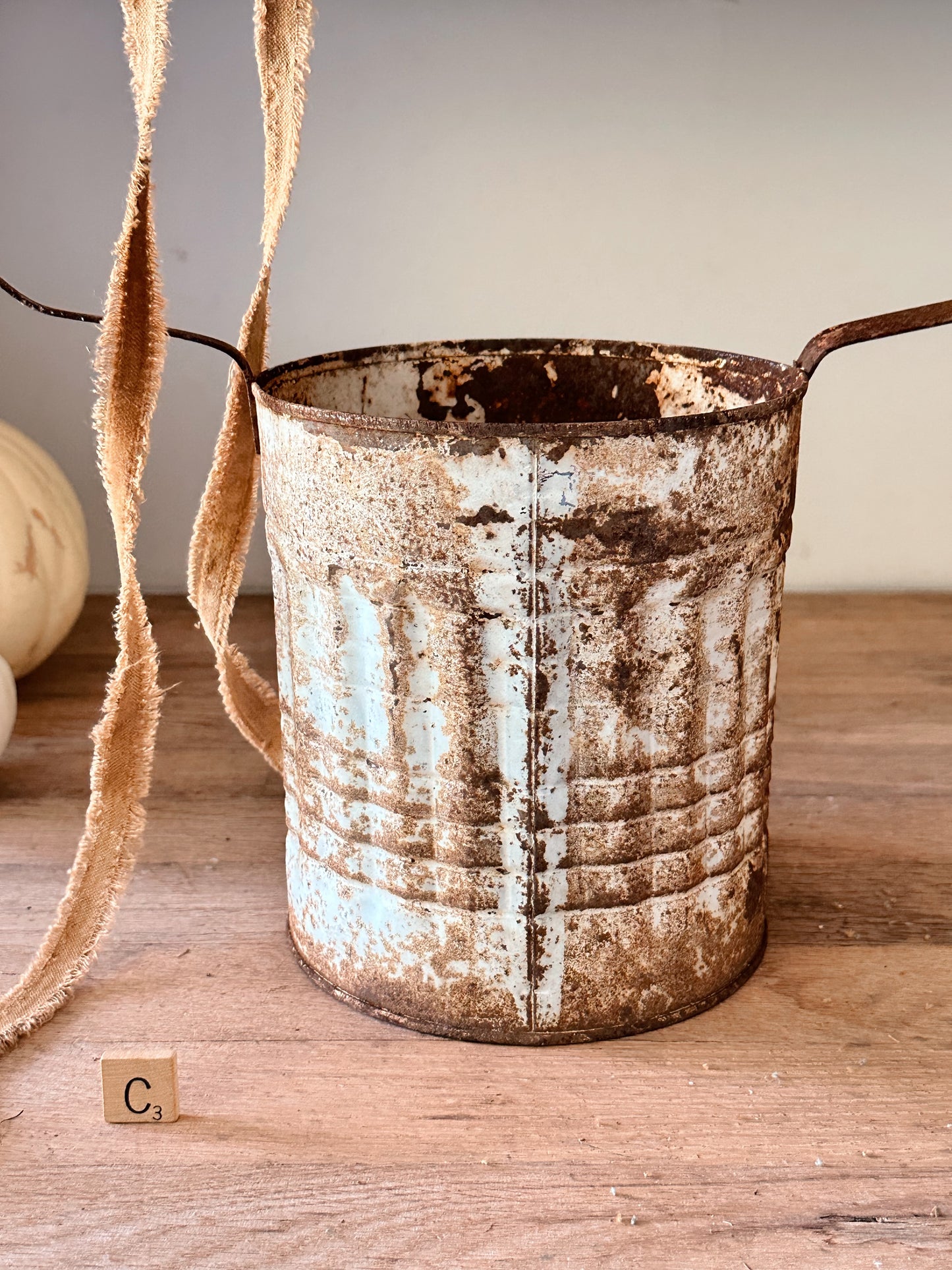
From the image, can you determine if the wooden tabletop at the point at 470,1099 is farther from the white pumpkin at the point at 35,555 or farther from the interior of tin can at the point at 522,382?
the interior of tin can at the point at 522,382

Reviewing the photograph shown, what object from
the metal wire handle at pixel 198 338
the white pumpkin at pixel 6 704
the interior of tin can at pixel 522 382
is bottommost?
Answer: the white pumpkin at pixel 6 704

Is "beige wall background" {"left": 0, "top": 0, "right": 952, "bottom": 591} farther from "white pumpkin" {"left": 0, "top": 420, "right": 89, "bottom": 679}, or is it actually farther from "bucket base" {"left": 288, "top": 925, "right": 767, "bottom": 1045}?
"bucket base" {"left": 288, "top": 925, "right": 767, "bottom": 1045}

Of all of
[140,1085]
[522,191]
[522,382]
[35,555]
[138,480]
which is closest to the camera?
[140,1085]

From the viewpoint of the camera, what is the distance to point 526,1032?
79 cm

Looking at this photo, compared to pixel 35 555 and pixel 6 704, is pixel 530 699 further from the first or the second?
pixel 35 555

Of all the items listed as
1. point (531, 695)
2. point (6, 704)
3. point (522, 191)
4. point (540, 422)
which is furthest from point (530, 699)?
point (522, 191)

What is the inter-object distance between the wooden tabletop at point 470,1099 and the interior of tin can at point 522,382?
0.35 meters

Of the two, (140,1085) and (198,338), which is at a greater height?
(198,338)

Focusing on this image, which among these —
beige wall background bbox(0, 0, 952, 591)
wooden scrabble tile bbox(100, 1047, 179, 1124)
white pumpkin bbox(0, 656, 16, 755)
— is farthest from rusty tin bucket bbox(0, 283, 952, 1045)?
beige wall background bbox(0, 0, 952, 591)

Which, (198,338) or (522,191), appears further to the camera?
(522,191)

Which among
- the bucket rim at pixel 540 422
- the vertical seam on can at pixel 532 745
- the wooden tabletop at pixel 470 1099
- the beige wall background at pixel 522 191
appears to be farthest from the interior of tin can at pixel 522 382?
the beige wall background at pixel 522 191

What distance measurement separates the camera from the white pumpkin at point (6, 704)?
1.03 meters

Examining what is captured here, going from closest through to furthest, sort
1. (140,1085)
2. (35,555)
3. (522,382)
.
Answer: (140,1085)
(522,382)
(35,555)

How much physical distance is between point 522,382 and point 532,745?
1.01 feet
